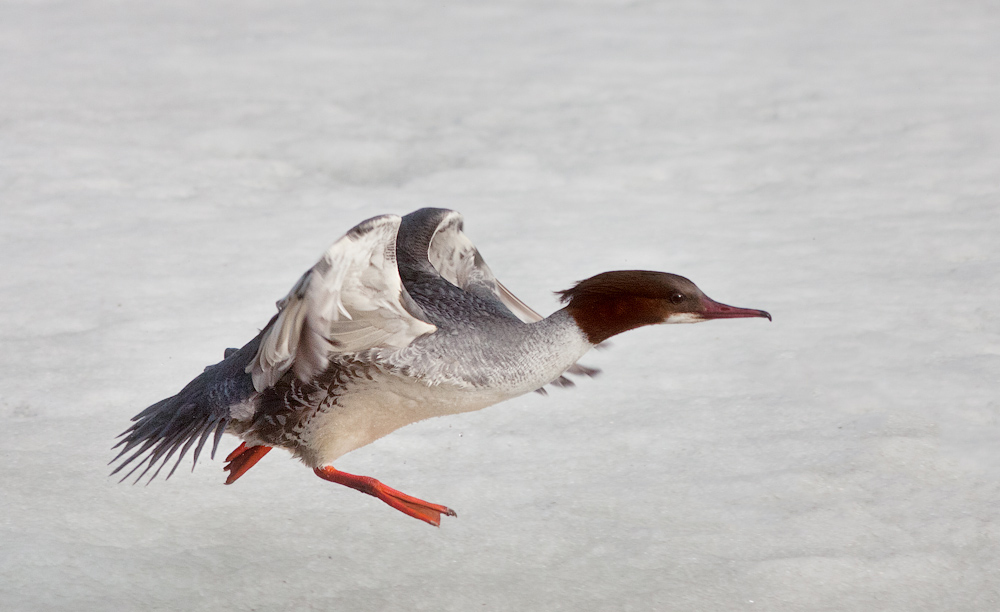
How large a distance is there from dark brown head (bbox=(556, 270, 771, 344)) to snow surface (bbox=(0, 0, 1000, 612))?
0.61m

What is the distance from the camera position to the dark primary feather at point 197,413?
275 cm

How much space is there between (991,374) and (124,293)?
11.4ft

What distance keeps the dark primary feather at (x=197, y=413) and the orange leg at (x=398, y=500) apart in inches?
14.2

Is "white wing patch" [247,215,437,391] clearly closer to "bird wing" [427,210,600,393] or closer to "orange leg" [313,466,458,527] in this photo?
"orange leg" [313,466,458,527]

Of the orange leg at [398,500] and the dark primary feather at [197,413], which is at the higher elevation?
the dark primary feather at [197,413]

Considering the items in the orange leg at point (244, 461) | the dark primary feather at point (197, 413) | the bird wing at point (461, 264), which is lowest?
the orange leg at point (244, 461)

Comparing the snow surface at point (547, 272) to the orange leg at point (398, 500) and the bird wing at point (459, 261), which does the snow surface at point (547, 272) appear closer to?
the orange leg at point (398, 500)

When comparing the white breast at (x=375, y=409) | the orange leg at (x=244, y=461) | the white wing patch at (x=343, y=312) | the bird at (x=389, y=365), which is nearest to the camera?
the white wing patch at (x=343, y=312)

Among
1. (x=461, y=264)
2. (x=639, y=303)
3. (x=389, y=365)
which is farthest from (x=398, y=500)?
(x=461, y=264)

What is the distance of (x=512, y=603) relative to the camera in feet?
8.50

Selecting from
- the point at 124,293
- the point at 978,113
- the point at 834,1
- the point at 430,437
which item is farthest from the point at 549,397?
the point at 834,1

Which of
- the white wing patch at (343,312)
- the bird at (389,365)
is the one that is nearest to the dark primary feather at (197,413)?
the bird at (389,365)

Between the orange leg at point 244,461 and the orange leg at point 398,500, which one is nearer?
the orange leg at point 398,500

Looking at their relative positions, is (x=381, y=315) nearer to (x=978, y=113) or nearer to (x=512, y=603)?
(x=512, y=603)
